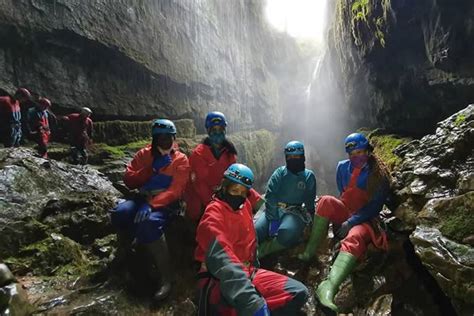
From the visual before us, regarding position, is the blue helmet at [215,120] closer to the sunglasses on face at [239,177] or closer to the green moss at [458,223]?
the sunglasses on face at [239,177]

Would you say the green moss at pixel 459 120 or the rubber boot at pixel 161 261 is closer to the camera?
the rubber boot at pixel 161 261

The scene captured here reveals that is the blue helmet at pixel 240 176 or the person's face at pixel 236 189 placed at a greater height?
the blue helmet at pixel 240 176

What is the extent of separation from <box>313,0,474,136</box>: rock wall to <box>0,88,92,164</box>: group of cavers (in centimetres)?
1105

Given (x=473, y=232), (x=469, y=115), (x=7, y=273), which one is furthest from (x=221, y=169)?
(x=469, y=115)

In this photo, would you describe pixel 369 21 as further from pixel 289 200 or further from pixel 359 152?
pixel 289 200

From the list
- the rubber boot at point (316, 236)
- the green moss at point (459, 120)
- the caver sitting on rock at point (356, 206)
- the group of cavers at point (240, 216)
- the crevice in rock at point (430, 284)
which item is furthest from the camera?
the green moss at point (459, 120)

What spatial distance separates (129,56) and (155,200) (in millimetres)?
10449

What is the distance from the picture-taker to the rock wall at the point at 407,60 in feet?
30.2

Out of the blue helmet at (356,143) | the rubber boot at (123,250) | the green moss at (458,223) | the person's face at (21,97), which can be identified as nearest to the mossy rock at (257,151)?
the person's face at (21,97)

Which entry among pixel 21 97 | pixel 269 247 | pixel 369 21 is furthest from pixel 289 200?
pixel 369 21

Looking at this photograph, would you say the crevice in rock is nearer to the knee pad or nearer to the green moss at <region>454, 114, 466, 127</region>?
the knee pad

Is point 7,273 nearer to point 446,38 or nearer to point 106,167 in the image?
Answer: point 106,167

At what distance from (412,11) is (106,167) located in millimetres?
11322

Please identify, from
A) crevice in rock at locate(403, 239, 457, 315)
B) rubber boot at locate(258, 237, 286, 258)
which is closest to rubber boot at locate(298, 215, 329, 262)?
rubber boot at locate(258, 237, 286, 258)
